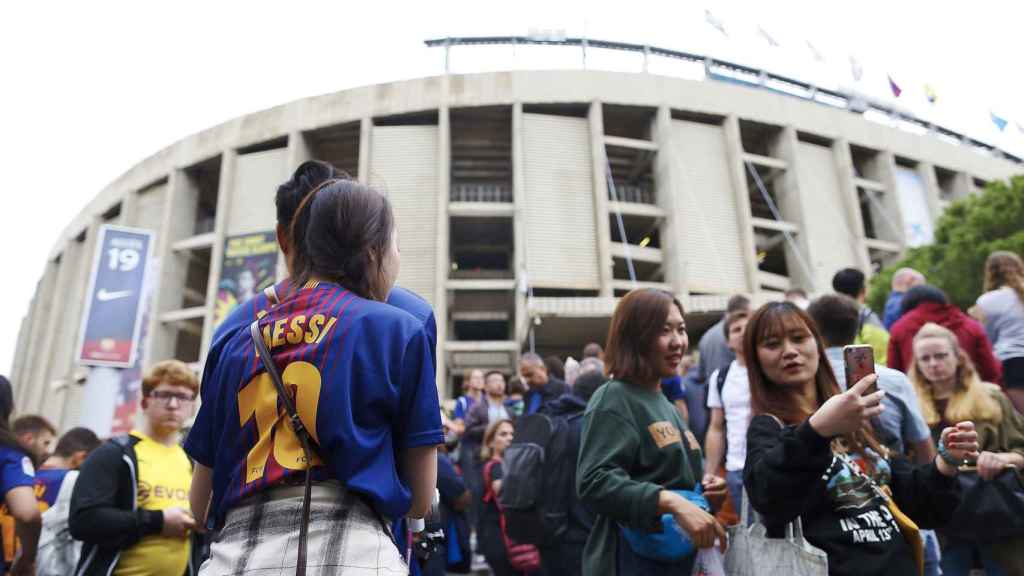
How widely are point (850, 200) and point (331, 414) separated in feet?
97.7

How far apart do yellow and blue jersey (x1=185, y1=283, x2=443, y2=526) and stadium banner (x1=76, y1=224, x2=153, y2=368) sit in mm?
14086

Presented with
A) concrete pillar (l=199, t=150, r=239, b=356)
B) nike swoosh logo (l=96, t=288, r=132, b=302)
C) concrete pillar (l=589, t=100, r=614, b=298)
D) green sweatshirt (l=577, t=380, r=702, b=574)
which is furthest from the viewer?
concrete pillar (l=199, t=150, r=239, b=356)

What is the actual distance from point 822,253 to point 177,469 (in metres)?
26.7

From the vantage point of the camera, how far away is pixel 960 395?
10.6 feet

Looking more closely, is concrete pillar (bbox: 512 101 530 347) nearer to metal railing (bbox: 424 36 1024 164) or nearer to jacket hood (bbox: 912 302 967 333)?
metal railing (bbox: 424 36 1024 164)

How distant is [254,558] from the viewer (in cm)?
123

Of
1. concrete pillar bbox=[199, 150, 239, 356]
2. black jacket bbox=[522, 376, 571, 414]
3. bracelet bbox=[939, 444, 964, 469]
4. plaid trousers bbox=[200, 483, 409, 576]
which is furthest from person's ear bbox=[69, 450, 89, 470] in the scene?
concrete pillar bbox=[199, 150, 239, 356]

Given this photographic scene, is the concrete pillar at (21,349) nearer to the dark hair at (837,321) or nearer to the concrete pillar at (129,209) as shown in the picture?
the concrete pillar at (129,209)

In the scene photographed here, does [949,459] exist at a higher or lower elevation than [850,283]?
lower

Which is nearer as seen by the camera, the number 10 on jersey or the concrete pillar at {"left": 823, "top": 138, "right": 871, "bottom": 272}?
the number 10 on jersey

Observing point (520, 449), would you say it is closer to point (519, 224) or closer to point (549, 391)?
point (549, 391)

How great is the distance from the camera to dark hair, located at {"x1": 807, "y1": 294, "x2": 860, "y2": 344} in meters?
3.20

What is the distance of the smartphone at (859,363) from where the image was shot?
1783 mm

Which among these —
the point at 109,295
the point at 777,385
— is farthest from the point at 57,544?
the point at 109,295
